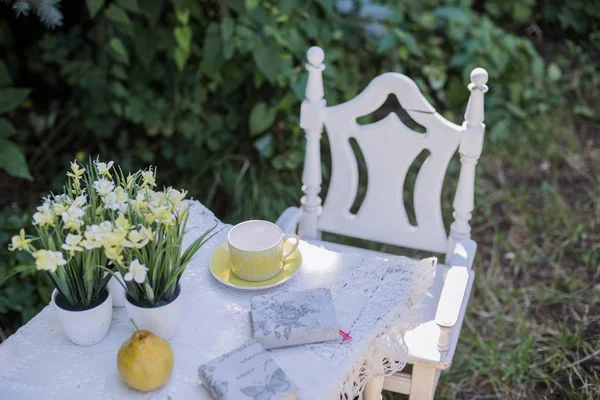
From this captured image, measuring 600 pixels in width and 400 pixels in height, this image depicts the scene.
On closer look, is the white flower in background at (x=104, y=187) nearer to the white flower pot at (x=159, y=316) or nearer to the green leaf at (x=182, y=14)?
the white flower pot at (x=159, y=316)

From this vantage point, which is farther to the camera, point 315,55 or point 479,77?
point 315,55

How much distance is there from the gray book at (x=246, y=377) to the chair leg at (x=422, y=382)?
0.60 metres

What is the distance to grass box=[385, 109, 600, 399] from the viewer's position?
2.30 m

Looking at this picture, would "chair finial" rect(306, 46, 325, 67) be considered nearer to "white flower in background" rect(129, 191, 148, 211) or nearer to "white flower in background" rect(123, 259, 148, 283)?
"white flower in background" rect(129, 191, 148, 211)

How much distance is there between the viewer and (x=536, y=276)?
2783 mm

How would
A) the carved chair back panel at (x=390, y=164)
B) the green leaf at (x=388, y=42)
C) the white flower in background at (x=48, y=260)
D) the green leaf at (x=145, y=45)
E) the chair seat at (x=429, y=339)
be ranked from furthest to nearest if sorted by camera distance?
the green leaf at (x=388, y=42) < the green leaf at (x=145, y=45) < the carved chair back panel at (x=390, y=164) < the chair seat at (x=429, y=339) < the white flower in background at (x=48, y=260)

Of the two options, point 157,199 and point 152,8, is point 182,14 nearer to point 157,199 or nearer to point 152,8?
point 152,8

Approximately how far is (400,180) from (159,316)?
36.8 inches

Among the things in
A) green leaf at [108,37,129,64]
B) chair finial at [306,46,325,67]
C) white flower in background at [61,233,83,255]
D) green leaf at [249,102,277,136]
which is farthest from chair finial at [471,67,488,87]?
green leaf at [108,37,129,64]

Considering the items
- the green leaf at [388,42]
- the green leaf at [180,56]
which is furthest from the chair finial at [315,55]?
the green leaf at [388,42]

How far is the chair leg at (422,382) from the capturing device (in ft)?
5.73

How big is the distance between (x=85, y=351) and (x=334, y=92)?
5.92 feet

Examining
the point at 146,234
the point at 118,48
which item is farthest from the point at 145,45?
the point at 146,234

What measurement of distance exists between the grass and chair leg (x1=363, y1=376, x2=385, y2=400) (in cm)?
63
